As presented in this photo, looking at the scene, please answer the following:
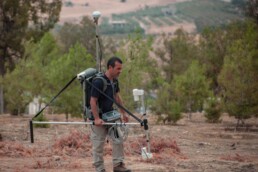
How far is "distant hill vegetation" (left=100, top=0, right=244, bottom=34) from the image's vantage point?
134 metres

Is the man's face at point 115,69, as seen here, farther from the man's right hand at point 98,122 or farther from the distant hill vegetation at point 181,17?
the distant hill vegetation at point 181,17

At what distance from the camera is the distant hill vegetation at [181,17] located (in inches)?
5271

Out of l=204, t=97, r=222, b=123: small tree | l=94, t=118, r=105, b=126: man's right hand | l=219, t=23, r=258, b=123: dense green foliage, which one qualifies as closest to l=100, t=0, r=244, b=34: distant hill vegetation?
l=204, t=97, r=222, b=123: small tree

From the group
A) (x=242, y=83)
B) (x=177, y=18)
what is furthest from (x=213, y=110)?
(x=177, y=18)

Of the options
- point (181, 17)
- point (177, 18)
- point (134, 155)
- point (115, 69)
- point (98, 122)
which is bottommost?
point (134, 155)

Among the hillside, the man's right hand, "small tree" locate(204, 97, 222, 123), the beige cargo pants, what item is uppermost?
the hillside

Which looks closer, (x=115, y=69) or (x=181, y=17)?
(x=115, y=69)

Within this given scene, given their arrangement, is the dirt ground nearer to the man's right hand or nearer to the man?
the man

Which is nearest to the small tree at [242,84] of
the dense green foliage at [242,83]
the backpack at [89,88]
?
the dense green foliage at [242,83]

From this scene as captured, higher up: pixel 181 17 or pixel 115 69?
pixel 181 17

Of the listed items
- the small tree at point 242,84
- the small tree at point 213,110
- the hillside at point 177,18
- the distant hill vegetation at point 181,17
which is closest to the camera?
the small tree at point 242,84

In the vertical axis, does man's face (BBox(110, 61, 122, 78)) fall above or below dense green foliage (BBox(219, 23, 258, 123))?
above

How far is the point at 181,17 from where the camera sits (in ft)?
544

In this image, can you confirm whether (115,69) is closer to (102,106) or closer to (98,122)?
(102,106)
